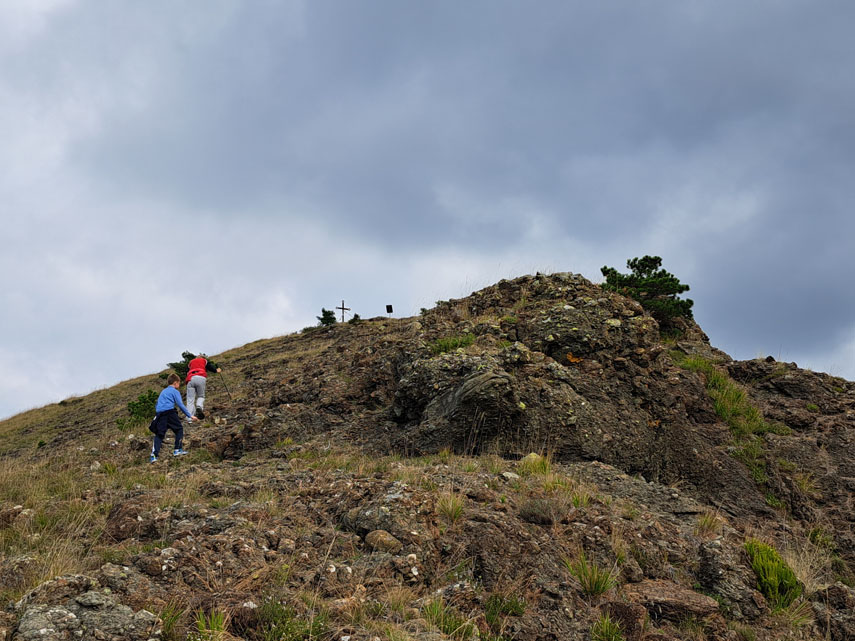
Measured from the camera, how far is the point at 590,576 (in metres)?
5.30

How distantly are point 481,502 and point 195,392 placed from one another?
11.3m

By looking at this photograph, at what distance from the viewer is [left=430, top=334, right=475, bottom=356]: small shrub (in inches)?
449

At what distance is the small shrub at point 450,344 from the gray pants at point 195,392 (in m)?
7.51

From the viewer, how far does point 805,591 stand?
235 inches

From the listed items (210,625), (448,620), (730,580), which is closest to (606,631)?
(448,620)

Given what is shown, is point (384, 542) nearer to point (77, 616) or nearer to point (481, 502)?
point (481, 502)

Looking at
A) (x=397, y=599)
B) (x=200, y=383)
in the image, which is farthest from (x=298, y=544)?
(x=200, y=383)

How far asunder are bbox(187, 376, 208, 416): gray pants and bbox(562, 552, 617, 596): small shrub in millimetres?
12295

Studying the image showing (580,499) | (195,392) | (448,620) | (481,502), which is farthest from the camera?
(195,392)

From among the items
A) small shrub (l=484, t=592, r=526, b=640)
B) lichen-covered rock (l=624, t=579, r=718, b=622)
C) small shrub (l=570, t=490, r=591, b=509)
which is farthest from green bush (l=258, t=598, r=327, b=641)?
small shrub (l=570, t=490, r=591, b=509)

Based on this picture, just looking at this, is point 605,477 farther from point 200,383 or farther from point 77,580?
point 200,383

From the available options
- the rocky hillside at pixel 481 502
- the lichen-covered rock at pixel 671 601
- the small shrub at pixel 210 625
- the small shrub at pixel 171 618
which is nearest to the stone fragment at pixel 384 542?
the rocky hillside at pixel 481 502

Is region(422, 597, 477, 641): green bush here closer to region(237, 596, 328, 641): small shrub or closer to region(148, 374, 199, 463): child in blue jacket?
region(237, 596, 328, 641): small shrub

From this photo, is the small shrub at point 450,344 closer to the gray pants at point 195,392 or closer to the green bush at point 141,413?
the gray pants at point 195,392
